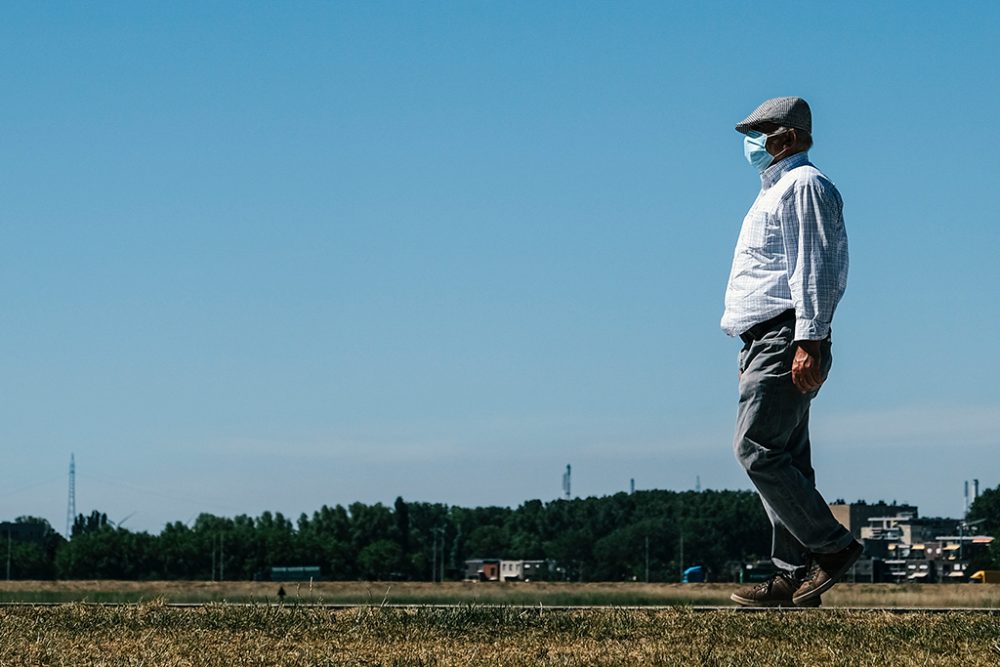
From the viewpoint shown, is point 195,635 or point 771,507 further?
point 771,507

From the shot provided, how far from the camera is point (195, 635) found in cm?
667

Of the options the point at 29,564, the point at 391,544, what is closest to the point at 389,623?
the point at 29,564

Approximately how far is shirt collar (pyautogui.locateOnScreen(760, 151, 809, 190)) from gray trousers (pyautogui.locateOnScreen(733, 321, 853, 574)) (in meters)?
0.77

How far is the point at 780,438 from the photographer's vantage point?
717 cm

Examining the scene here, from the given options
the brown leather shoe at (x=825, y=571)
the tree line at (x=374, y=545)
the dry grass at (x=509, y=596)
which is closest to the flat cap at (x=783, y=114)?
the brown leather shoe at (x=825, y=571)

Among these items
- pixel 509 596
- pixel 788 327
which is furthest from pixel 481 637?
pixel 509 596

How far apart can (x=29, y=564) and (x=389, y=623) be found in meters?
159

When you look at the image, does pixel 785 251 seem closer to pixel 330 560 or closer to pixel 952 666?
pixel 952 666

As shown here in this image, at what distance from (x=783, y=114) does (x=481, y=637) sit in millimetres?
2873

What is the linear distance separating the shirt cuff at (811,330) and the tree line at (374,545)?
145478 millimetres

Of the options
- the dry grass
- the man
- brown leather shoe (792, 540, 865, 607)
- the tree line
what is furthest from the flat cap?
the tree line

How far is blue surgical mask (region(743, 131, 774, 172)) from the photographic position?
7578 mm

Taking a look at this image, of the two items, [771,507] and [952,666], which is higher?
[771,507]

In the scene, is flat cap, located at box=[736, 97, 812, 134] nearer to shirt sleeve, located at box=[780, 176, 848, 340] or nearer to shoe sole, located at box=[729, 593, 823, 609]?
shirt sleeve, located at box=[780, 176, 848, 340]
